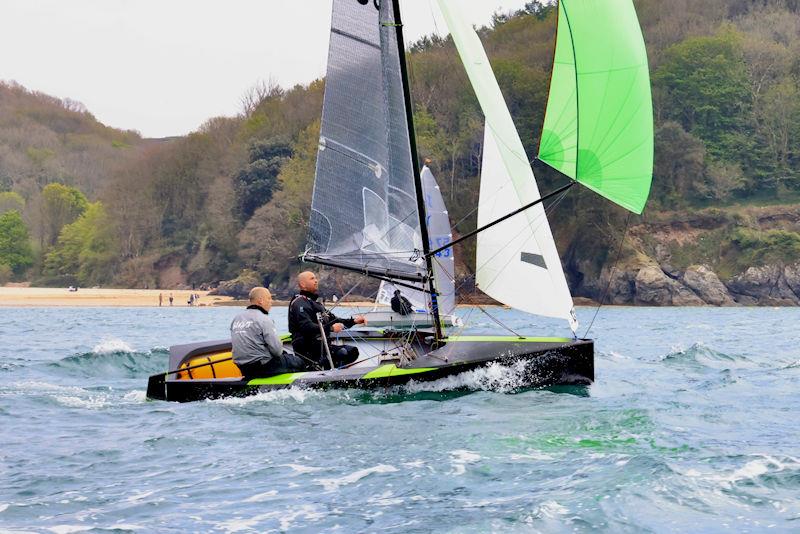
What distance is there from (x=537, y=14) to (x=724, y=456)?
7606cm

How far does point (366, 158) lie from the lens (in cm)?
1426

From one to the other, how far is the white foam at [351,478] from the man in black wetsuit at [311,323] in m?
3.90

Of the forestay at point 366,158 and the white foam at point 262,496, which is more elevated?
the forestay at point 366,158

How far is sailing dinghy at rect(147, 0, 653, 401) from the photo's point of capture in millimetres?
11742

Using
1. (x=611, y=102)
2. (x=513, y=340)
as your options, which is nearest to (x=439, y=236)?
(x=513, y=340)

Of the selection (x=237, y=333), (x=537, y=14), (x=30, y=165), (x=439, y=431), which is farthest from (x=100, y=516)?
(x=30, y=165)

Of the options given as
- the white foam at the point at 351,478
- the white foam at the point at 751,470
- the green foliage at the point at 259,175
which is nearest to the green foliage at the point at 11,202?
the green foliage at the point at 259,175

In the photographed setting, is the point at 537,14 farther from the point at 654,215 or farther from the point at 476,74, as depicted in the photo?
the point at 476,74

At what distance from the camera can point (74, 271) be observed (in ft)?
273

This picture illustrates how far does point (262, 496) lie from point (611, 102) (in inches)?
254

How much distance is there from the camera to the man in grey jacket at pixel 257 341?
1191 cm

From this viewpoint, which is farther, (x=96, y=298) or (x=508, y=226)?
(x=96, y=298)

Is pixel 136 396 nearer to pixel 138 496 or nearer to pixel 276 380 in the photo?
pixel 276 380

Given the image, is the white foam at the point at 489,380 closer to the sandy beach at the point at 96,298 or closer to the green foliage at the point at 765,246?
the green foliage at the point at 765,246
